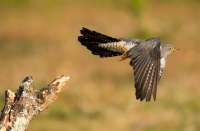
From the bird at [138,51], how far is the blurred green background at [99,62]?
378cm

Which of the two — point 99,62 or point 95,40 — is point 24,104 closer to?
point 95,40

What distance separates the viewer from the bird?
5531mm

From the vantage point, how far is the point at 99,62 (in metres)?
13.1

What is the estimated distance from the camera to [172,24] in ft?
53.9

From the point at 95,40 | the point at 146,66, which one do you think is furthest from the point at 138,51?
the point at 95,40

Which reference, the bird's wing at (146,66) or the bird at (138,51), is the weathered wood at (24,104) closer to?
the bird's wing at (146,66)

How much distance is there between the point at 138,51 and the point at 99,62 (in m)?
7.37

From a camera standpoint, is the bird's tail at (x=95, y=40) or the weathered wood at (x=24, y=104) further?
the bird's tail at (x=95, y=40)

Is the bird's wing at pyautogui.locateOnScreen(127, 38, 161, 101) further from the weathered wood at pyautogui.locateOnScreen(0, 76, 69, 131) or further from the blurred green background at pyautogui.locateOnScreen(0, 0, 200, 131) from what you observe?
the blurred green background at pyautogui.locateOnScreen(0, 0, 200, 131)

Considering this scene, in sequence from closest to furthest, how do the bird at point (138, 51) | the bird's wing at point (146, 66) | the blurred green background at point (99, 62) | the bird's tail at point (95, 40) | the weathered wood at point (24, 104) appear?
the weathered wood at point (24, 104), the bird's wing at point (146, 66), the bird at point (138, 51), the bird's tail at point (95, 40), the blurred green background at point (99, 62)

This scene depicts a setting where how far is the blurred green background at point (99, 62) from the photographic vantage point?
10.2 m

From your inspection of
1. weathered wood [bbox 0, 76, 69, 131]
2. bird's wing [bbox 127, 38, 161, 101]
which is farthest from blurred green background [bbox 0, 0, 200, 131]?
weathered wood [bbox 0, 76, 69, 131]

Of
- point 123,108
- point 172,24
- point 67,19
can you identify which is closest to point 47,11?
point 67,19

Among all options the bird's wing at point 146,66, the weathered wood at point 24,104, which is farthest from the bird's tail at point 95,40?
the weathered wood at point 24,104
